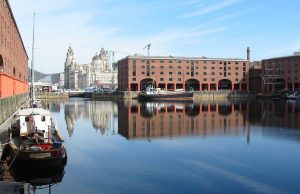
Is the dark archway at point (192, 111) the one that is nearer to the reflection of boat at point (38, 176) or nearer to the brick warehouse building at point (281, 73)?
the reflection of boat at point (38, 176)

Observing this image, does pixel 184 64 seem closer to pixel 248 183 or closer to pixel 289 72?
pixel 289 72

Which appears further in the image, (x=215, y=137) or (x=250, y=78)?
(x=250, y=78)

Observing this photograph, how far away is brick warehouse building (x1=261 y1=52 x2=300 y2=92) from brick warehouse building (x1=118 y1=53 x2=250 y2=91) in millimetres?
7785

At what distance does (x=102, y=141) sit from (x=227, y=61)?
127 meters

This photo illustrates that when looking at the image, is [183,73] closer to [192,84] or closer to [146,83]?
[192,84]

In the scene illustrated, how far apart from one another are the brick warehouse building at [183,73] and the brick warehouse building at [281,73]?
7785 millimetres

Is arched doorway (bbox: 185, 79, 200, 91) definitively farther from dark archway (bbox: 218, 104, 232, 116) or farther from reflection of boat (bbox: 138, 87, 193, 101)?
dark archway (bbox: 218, 104, 232, 116)

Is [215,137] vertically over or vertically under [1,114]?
under

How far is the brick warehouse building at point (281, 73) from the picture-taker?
144 meters

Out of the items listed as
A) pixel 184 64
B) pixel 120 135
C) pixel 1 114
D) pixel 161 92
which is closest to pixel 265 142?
pixel 120 135

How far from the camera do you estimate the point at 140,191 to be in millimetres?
17906

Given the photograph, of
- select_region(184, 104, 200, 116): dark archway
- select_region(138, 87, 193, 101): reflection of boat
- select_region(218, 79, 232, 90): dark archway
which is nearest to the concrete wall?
select_region(184, 104, 200, 116): dark archway

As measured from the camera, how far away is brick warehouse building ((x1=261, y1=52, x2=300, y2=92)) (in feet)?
472

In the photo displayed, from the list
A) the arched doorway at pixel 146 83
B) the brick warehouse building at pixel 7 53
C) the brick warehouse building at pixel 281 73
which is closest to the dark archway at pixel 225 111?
the brick warehouse building at pixel 7 53
